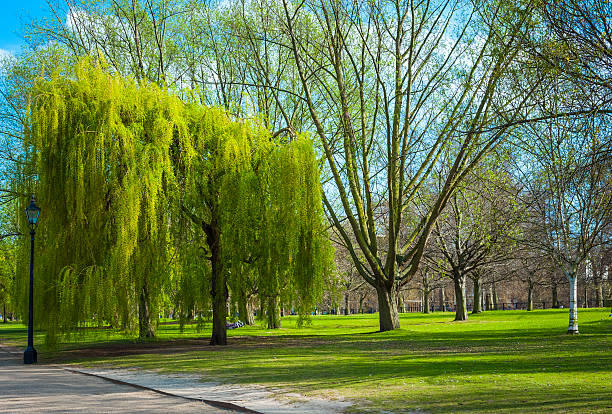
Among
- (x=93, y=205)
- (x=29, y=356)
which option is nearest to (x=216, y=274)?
(x=93, y=205)

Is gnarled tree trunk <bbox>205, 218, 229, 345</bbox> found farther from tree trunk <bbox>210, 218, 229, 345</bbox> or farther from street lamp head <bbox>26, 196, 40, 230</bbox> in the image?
street lamp head <bbox>26, 196, 40, 230</bbox>

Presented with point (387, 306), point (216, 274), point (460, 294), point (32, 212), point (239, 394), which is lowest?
point (460, 294)

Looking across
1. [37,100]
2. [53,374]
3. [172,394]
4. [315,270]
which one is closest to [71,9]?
[37,100]

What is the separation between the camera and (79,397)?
10.1 meters

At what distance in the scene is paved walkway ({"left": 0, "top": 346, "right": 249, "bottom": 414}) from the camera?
880cm

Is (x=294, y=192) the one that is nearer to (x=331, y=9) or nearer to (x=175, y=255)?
(x=175, y=255)

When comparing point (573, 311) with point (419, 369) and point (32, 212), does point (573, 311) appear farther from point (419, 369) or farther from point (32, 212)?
point (32, 212)

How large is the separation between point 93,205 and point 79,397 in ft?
29.1

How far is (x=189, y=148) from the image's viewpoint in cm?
2022

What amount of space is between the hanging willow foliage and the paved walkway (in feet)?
15.2

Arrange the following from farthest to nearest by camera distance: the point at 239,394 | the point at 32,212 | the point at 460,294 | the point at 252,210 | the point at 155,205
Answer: the point at 460,294, the point at 252,210, the point at 155,205, the point at 32,212, the point at 239,394

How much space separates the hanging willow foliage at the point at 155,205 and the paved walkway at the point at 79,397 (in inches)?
182

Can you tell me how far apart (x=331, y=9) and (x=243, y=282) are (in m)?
12.9

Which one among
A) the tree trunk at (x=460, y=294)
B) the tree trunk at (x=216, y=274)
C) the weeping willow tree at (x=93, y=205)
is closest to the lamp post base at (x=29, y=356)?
the weeping willow tree at (x=93, y=205)
